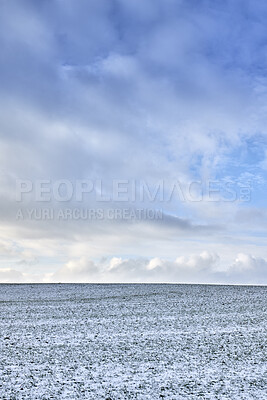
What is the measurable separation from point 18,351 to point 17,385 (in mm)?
3109

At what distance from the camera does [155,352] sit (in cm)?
1079

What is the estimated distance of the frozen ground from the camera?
7.95 m

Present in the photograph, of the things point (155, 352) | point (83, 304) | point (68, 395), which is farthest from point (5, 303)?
point (68, 395)

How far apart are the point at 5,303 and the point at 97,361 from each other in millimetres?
14306

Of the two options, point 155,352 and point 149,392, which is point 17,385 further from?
point 155,352

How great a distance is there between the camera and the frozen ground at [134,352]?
7.95 meters

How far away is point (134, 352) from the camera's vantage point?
1076 cm

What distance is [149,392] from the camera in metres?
7.73

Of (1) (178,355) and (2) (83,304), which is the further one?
(2) (83,304)

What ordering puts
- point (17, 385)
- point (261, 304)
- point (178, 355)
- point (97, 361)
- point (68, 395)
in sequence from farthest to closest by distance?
point (261, 304), point (178, 355), point (97, 361), point (17, 385), point (68, 395)

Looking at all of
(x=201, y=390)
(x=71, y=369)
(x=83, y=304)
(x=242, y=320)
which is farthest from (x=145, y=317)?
(x=201, y=390)

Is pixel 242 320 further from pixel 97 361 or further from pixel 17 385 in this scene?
pixel 17 385

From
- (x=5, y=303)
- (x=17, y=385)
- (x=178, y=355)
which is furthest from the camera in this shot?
(x=5, y=303)

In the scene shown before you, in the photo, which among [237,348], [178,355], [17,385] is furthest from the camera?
[237,348]
